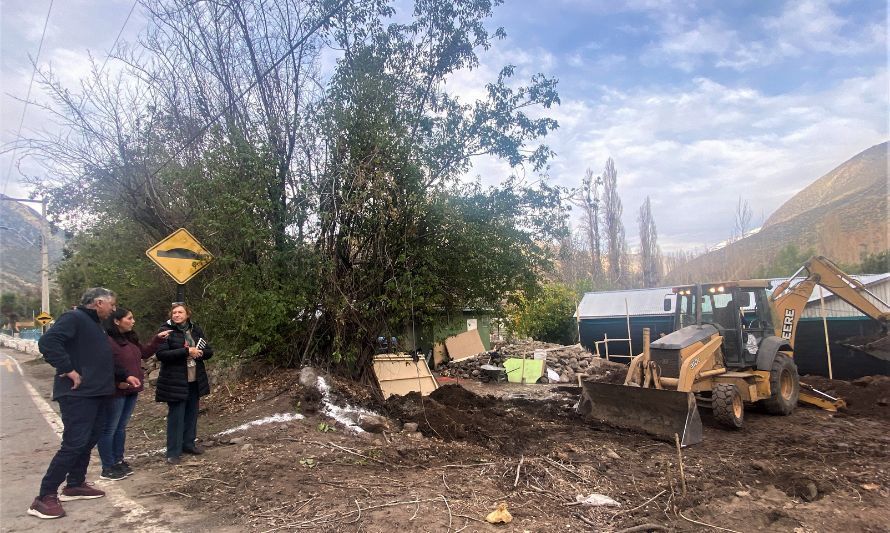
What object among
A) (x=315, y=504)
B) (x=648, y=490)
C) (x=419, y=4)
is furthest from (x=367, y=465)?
(x=419, y=4)

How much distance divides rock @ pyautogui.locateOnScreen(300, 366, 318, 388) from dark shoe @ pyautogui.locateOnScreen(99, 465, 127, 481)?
3055 millimetres

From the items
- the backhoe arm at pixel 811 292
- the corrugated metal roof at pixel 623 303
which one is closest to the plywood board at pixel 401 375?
the backhoe arm at pixel 811 292

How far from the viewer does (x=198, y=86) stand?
11023 mm

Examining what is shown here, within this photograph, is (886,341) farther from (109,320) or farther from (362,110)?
(109,320)

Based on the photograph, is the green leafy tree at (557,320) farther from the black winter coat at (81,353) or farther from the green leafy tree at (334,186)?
the black winter coat at (81,353)

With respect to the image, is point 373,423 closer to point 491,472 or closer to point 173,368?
point 491,472

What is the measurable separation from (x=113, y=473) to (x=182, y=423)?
797 millimetres

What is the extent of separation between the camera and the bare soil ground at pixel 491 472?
452 cm

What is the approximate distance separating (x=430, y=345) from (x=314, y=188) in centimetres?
1006

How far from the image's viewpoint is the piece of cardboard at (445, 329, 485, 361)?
64.3ft

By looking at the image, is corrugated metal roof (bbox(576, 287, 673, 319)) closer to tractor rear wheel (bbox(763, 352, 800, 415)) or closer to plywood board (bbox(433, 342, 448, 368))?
plywood board (bbox(433, 342, 448, 368))

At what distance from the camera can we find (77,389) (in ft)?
15.6

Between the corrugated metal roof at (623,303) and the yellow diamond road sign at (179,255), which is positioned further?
the corrugated metal roof at (623,303)

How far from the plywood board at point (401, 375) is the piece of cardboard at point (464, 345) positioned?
26.1 feet
